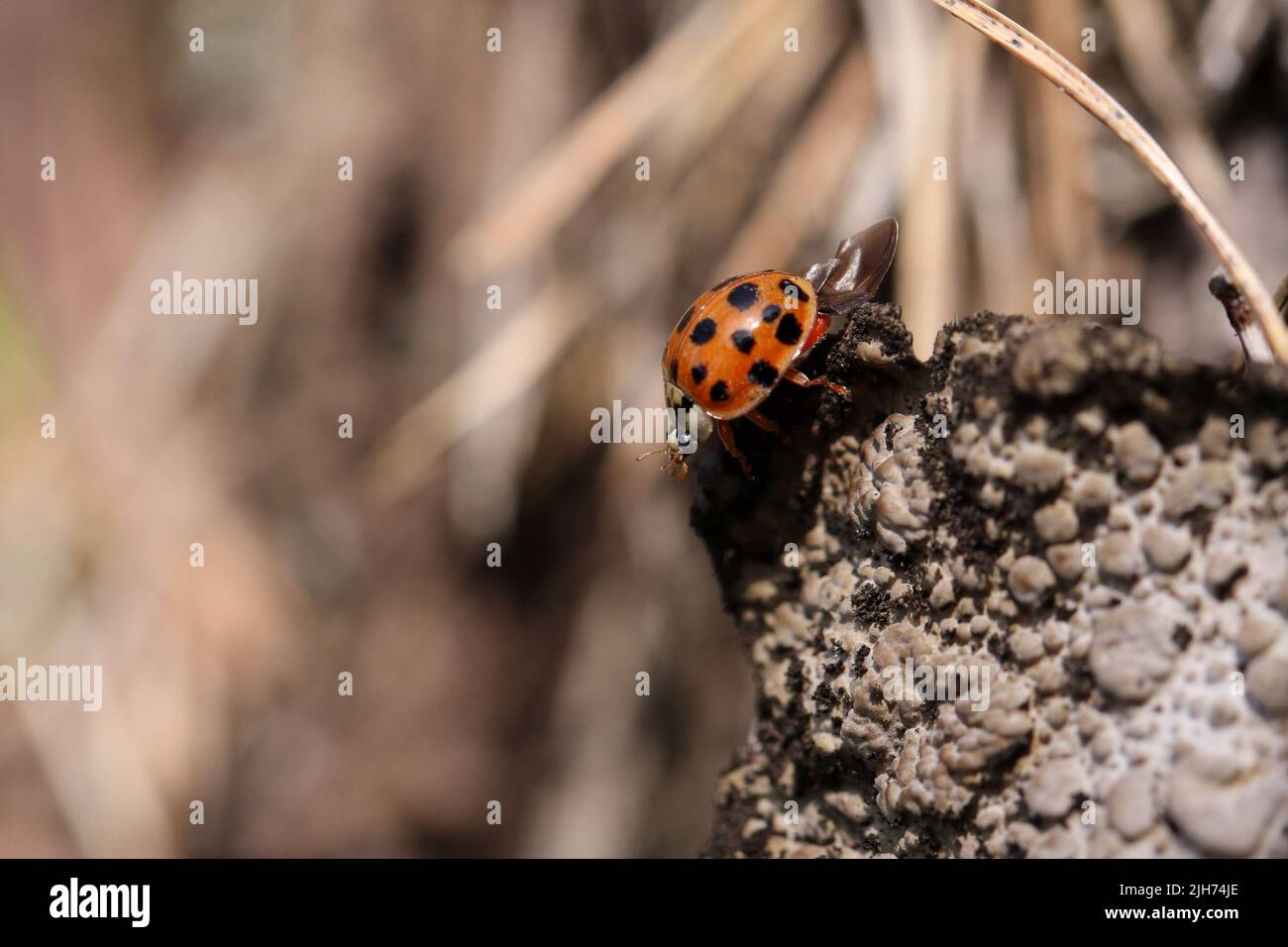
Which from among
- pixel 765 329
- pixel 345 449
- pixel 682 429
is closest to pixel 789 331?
pixel 765 329

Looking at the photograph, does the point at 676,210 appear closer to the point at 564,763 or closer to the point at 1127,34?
the point at 1127,34

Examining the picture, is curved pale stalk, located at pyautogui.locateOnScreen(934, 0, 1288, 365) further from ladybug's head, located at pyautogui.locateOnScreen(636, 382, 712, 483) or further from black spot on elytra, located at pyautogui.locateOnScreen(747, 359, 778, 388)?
ladybug's head, located at pyautogui.locateOnScreen(636, 382, 712, 483)

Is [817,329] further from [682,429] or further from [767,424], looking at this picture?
[682,429]

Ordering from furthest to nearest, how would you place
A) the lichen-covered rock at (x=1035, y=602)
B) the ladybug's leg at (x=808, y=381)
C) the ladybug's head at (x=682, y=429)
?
the ladybug's head at (x=682, y=429) → the ladybug's leg at (x=808, y=381) → the lichen-covered rock at (x=1035, y=602)

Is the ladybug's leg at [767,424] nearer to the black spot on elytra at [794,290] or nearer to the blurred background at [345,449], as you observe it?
the black spot on elytra at [794,290]

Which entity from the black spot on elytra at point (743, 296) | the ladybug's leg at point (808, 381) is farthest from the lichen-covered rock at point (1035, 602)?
the black spot on elytra at point (743, 296)

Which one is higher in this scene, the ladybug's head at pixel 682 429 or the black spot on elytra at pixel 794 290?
the black spot on elytra at pixel 794 290
